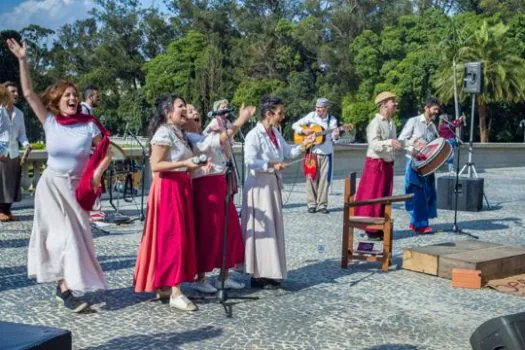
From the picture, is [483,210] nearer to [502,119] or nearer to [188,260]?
[188,260]

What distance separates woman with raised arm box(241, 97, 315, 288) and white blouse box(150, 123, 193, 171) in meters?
0.78

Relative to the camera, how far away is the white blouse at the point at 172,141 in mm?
5668

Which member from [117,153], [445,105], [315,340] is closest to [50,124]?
[315,340]

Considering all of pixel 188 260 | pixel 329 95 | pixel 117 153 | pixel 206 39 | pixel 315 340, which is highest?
pixel 206 39

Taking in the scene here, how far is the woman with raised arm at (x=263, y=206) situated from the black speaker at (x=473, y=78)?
650cm

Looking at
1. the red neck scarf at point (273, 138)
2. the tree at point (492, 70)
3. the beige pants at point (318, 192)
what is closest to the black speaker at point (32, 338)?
the red neck scarf at point (273, 138)

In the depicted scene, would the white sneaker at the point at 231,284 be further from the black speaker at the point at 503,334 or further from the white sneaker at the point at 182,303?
the black speaker at the point at 503,334

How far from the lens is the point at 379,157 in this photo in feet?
29.8

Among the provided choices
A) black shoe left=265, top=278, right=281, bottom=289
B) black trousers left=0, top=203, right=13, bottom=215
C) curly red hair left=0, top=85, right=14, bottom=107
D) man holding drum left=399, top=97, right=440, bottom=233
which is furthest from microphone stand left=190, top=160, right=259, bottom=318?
black trousers left=0, top=203, right=13, bottom=215

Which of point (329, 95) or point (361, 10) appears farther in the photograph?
point (361, 10)

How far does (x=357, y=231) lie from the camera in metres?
9.96

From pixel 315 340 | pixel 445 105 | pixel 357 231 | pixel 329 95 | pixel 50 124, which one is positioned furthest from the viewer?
pixel 329 95

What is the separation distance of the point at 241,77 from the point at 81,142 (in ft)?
146

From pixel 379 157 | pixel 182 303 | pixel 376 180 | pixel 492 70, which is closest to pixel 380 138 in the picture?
pixel 379 157
